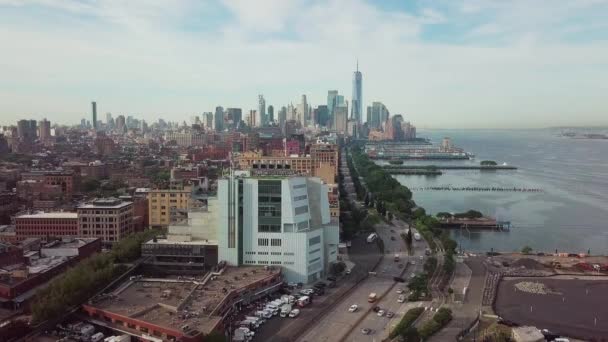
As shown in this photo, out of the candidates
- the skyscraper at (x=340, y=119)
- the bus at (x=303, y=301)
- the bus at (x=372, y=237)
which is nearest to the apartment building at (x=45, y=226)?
the bus at (x=303, y=301)

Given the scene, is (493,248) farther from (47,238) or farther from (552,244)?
(47,238)

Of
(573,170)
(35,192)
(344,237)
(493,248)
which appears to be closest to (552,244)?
(493,248)

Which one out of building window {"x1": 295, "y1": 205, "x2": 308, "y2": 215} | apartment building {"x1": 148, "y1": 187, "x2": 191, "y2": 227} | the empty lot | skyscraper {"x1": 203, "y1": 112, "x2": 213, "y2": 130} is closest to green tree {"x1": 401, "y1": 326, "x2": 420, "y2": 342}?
the empty lot

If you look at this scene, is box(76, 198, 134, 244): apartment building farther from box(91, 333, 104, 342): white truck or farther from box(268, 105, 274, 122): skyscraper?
box(268, 105, 274, 122): skyscraper

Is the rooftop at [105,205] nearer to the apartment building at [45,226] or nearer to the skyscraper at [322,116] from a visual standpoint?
the apartment building at [45,226]

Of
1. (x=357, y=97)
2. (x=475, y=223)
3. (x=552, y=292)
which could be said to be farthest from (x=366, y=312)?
(x=357, y=97)
